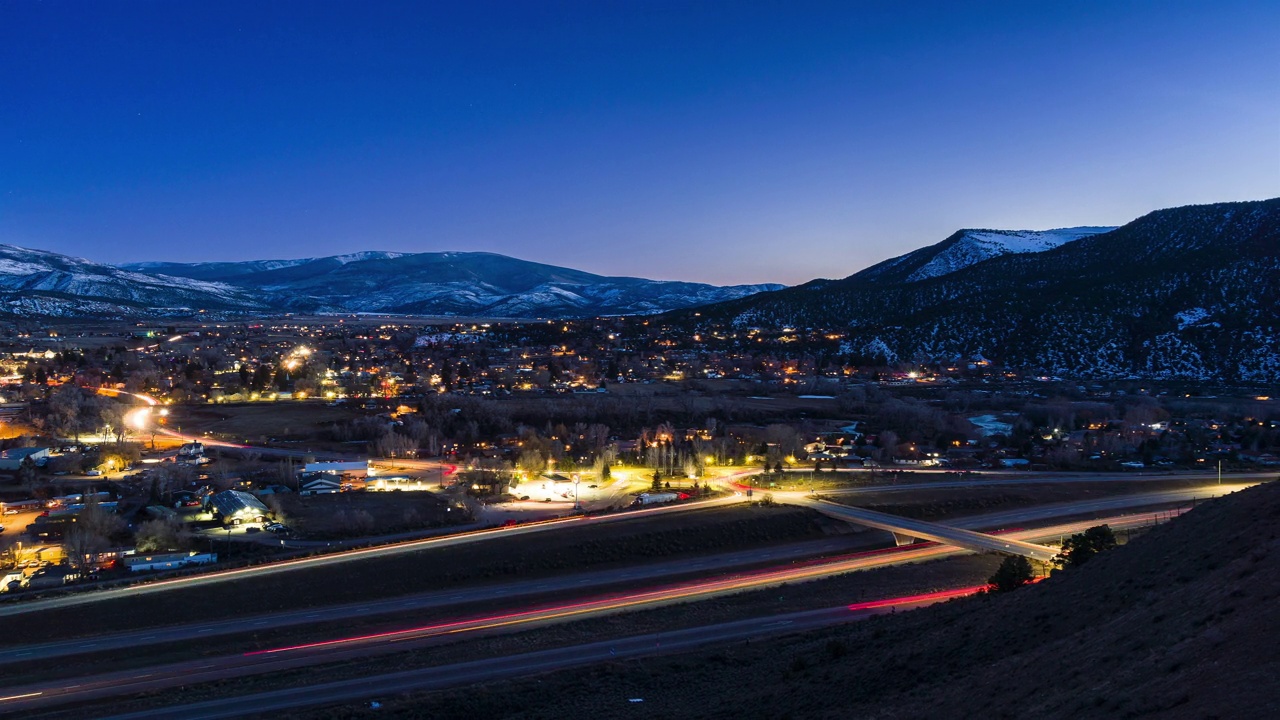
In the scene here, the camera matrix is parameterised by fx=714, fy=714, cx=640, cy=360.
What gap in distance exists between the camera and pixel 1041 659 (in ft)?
41.8

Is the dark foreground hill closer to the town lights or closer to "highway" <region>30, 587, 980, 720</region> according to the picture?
"highway" <region>30, 587, 980, 720</region>

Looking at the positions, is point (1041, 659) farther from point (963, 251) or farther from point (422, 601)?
point (963, 251)

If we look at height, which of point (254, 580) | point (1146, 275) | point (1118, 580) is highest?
point (1146, 275)

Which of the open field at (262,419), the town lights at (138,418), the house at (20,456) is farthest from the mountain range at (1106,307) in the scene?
the house at (20,456)

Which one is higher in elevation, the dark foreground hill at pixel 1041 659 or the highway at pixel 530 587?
the dark foreground hill at pixel 1041 659

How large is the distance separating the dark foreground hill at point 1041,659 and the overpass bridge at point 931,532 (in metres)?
12.5

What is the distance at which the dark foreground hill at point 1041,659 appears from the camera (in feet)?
31.7

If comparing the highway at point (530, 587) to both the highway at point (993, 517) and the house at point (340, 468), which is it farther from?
the house at point (340, 468)

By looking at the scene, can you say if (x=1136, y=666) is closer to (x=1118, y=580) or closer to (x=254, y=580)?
(x=1118, y=580)

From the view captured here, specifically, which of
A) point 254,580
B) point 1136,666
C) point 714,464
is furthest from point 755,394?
point 1136,666

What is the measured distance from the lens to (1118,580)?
53.0 ft

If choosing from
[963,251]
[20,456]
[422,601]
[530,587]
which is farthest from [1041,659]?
[963,251]

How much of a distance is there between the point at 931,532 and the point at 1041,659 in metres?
23.9

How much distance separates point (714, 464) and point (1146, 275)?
94737 mm
